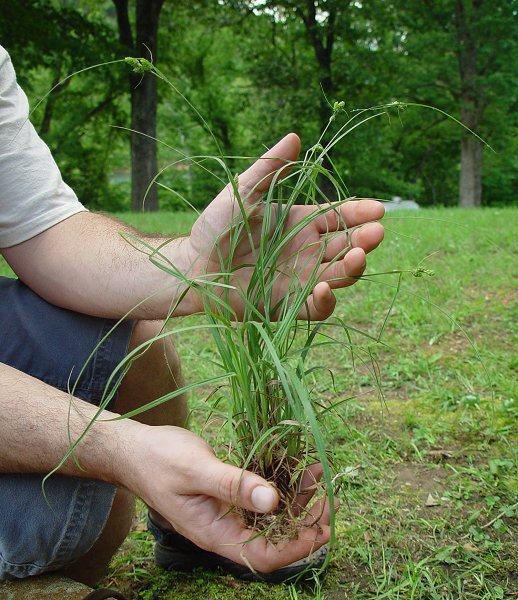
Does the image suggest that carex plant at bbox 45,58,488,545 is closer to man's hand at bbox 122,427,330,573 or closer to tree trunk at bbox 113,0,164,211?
man's hand at bbox 122,427,330,573

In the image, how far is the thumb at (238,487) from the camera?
1005mm

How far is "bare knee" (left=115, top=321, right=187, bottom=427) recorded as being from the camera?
1.55 metres

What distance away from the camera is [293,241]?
1438mm

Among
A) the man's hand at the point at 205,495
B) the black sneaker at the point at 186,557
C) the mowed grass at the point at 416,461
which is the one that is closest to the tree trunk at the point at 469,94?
the mowed grass at the point at 416,461

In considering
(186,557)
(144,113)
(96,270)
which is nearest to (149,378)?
(96,270)

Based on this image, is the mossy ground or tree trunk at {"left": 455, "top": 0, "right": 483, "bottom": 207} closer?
the mossy ground

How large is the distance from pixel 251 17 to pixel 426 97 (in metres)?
5.90

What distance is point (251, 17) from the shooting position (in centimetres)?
1462

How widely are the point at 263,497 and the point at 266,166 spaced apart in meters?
0.64

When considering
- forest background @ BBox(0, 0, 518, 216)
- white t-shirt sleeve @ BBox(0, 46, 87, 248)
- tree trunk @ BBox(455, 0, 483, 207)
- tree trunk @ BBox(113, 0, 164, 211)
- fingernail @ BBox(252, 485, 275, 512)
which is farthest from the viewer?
tree trunk @ BBox(455, 0, 483, 207)

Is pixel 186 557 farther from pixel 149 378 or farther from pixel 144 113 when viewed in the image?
pixel 144 113

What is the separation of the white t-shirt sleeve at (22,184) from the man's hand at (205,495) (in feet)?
2.59

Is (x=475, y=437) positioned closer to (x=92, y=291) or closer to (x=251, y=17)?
(x=92, y=291)

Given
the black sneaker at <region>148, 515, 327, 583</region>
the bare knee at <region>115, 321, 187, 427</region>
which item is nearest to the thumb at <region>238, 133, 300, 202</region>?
the bare knee at <region>115, 321, 187, 427</region>
